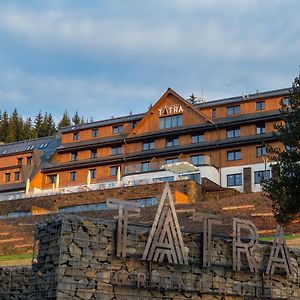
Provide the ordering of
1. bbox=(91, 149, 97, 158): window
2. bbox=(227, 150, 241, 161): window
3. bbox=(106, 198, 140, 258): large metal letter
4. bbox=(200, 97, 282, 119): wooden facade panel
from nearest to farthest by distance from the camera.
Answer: bbox=(106, 198, 140, 258): large metal letter, bbox=(227, 150, 241, 161): window, bbox=(200, 97, 282, 119): wooden facade panel, bbox=(91, 149, 97, 158): window

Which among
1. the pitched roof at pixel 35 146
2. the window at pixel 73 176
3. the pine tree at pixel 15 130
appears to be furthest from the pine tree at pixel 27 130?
the window at pixel 73 176

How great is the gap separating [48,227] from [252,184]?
4105 centimetres

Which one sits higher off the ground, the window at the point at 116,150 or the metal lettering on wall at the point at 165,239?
the window at the point at 116,150

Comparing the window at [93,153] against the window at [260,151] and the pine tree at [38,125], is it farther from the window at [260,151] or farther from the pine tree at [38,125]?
the pine tree at [38,125]

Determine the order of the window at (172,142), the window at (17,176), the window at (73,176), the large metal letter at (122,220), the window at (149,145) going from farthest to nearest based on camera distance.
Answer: the window at (17,176)
the window at (73,176)
the window at (149,145)
the window at (172,142)
the large metal letter at (122,220)

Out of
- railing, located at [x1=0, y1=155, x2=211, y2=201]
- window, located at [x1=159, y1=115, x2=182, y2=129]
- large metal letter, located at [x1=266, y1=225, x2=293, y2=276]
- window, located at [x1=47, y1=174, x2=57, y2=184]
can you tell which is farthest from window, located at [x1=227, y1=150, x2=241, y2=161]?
large metal letter, located at [x1=266, y1=225, x2=293, y2=276]

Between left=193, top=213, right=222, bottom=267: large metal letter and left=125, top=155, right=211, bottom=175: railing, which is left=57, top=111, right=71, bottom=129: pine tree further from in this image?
→ left=193, top=213, right=222, bottom=267: large metal letter

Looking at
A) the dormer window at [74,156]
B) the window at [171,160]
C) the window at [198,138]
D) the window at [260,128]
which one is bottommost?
the window at [171,160]

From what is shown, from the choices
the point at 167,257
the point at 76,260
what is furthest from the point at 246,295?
the point at 76,260

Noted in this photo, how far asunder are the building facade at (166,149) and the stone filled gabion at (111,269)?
37092 mm

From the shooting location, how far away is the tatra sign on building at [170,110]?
2466 inches

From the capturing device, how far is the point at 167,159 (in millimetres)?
59906

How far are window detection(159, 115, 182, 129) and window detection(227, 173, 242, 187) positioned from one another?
26.8ft

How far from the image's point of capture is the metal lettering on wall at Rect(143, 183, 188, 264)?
1590 cm
